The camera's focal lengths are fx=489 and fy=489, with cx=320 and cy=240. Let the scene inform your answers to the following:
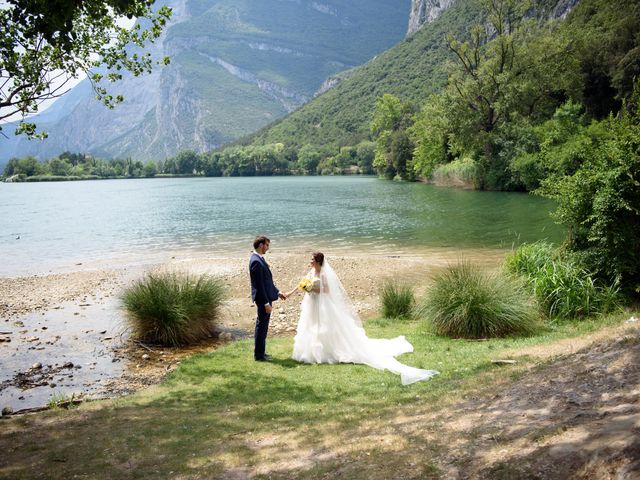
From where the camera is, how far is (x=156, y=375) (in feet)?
30.3

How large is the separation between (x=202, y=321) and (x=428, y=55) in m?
151

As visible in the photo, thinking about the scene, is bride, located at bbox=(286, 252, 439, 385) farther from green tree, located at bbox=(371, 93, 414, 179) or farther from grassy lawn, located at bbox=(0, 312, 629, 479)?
green tree, located at bbox=(371, 93, 414, 179)

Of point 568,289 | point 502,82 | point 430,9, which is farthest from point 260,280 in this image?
point 430,9

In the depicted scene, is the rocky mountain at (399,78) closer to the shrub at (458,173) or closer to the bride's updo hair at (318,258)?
the shrub at (458,173)

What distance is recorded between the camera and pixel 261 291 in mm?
9609

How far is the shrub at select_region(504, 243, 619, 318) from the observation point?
10.2 meters

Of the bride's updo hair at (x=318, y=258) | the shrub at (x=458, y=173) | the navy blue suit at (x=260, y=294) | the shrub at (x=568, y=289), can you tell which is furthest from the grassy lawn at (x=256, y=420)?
the shrub at (x=458, y=173)

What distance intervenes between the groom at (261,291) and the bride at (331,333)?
0.60 metres

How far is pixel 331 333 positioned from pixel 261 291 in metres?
1.59

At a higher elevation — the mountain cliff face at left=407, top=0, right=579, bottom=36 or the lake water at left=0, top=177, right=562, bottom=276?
the mountain cliff face at left=407, top=0, right=579, bottom=36

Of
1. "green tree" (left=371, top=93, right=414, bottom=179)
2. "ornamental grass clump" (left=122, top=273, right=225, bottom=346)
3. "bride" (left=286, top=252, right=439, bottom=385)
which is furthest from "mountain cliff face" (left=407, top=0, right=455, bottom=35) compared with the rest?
"bride" (left=286, top=252, right=439, bottom=385)

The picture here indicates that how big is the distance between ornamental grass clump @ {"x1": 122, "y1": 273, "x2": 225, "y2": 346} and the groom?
241cm

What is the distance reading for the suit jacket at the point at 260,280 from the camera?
9.52 m

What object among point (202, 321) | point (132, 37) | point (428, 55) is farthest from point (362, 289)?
point (428, 55)
